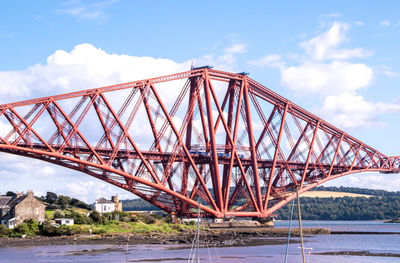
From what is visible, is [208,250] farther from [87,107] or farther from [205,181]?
[87,107]

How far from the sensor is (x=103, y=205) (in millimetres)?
141750

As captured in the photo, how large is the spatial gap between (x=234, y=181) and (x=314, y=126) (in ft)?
74.2

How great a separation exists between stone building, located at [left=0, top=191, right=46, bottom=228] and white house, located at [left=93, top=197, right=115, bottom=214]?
153 ft

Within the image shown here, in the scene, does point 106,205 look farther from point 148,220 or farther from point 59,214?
point 59,214

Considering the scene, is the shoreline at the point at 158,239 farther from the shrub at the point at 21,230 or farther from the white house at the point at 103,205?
the white house at the point at 103,205

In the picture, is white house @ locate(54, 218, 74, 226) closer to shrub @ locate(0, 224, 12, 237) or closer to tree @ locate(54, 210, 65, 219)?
tree @ locate(54, 210, 65, 219)

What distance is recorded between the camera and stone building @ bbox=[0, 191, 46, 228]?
89.2m

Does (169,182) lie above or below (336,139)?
below

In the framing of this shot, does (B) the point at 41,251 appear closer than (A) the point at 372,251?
Yes

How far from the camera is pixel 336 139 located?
115m

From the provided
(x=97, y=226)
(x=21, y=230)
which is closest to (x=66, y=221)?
(x=97, y=226)

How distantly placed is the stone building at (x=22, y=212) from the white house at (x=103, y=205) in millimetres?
46531

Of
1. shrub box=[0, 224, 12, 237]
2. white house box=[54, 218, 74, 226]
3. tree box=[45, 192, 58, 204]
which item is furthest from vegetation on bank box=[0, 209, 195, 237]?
tree box=[45, 192, 58, 204]

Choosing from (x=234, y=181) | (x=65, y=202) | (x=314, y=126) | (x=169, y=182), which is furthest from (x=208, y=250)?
(x=65, y=202)
